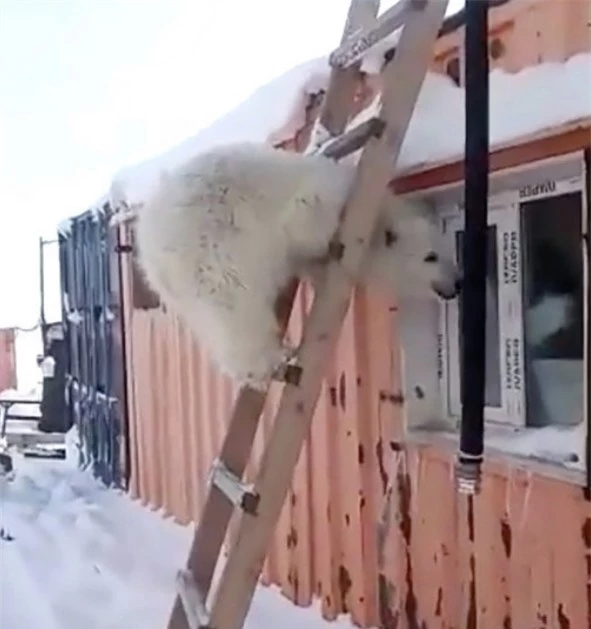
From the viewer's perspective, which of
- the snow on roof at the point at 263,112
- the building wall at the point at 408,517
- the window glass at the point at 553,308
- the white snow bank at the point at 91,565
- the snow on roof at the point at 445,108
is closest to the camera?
the snow on roof at the point at 445,108

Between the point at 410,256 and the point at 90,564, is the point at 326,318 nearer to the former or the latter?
the point at 410,256

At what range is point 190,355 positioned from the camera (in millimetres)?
3982

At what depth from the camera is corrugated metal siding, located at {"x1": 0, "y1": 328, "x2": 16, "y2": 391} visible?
26.7 feet

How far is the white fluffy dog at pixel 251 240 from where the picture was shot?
174 cm

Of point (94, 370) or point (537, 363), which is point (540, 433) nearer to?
point (537, 363)

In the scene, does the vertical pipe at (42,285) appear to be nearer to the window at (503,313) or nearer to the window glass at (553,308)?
the window at (503,313)

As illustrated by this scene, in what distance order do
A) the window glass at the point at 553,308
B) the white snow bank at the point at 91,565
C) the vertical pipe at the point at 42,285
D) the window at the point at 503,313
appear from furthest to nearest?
the vertical pipe at the point at 42,285 → the white snow bank at the point at 91,565 → the window at the point at 503,313 → the window glass at the point at 553,308

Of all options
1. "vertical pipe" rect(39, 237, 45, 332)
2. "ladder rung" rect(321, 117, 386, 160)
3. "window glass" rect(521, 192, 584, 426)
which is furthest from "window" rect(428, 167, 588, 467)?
"vertical pipe" rect(39, 237, 45, 332)

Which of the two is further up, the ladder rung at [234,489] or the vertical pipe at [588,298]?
the vertical pipe at [588,298]

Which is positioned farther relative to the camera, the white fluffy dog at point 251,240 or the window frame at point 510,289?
the window frame at point 510,289

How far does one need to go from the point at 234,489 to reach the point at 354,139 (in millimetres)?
686

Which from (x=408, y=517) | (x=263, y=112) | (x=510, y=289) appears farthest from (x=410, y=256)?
(x=263, y=112)

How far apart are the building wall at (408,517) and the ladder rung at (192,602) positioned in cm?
54

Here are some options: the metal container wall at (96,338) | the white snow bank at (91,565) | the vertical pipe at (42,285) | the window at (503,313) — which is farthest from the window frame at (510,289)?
the vertical pipe at (42,285)
